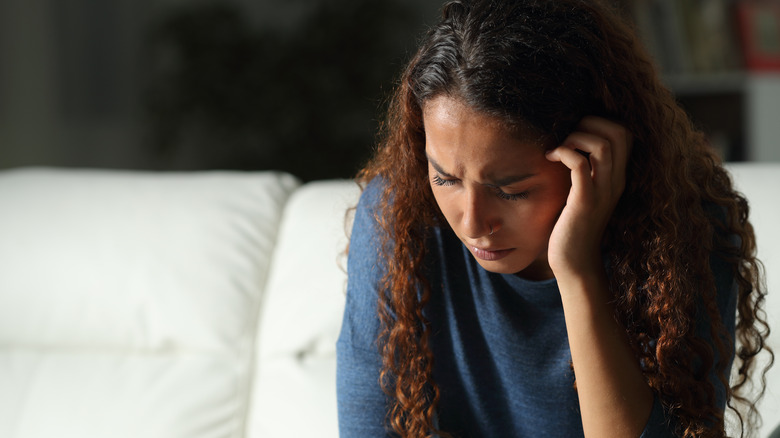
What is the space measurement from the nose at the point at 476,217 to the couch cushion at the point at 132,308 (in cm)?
64

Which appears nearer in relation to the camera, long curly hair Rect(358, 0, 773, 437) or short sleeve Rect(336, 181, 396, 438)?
long curly hair Rect(358, 0, 773, 437)

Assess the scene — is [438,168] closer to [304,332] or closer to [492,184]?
[492,184]

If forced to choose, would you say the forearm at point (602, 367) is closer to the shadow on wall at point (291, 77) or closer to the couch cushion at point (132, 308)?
the couch cushion at point (132, 308)

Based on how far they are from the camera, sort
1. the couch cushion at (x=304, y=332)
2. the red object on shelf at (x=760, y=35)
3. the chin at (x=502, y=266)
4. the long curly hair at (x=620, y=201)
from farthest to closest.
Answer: the red object on shelf at (x=760, y=35) → the couch cushion at (x=304, y=332) → the chin at (x=502, y=266) → the long curly hair at (x=620, y=201)

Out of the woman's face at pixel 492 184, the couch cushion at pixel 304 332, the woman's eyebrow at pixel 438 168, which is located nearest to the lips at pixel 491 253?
the woman's face at pixel 492 184

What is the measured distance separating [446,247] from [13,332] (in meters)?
0.89

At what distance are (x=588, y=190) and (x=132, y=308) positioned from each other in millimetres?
900

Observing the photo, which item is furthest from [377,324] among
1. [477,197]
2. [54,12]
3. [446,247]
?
[54,12]

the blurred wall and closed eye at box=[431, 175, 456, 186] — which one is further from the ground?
the blurred wall

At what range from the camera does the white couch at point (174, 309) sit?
134cm

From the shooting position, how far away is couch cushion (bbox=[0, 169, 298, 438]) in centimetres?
136

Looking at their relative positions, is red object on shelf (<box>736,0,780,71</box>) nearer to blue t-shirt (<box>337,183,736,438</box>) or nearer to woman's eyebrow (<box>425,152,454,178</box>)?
blue t-shirt (<box>337,183,736,438</box>)

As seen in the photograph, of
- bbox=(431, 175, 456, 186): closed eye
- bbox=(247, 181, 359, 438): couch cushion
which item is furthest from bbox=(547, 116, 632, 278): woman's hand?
bbox=(247, 181, 359, 438): couch cushion

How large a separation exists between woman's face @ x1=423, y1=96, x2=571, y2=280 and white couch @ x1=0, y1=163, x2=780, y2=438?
0.41m
